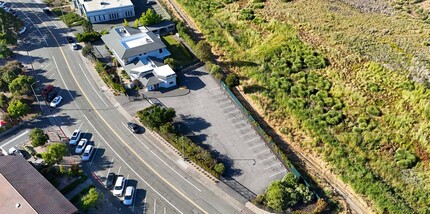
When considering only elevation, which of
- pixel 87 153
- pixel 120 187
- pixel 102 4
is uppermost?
pixel 102 4

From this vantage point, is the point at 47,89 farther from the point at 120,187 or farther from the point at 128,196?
the point at 128,196

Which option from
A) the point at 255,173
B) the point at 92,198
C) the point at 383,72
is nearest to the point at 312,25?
the point at 383,72

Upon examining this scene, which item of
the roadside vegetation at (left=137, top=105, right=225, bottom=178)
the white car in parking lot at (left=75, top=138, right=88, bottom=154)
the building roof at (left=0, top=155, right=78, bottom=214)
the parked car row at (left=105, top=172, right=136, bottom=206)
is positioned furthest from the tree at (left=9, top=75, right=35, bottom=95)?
the parked car row at (left=105, top=172, right=136, bottom=206)

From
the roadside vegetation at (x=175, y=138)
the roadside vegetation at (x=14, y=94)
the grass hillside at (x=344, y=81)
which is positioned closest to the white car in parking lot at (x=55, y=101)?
the roadside vegetation at (x=14, y=94)

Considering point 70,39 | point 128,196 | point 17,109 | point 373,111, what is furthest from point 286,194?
point 70,39

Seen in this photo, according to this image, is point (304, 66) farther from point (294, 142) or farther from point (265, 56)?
point (294, 142)

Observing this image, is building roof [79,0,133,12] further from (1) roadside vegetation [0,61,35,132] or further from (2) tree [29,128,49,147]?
(2) tree [29,128,49,147]
